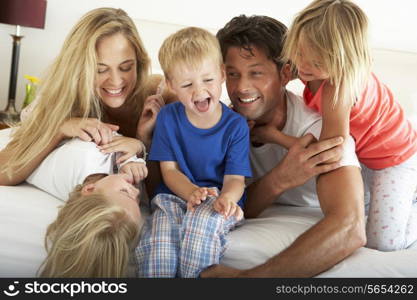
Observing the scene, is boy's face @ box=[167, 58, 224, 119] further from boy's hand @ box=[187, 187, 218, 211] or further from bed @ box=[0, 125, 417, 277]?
bed @ box=[0, 125, 417, 277]

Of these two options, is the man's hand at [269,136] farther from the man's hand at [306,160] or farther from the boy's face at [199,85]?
the boy's face at [199,85]

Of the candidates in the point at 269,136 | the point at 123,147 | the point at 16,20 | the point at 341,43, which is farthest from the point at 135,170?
the point at 16,20

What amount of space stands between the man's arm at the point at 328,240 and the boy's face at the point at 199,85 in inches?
18.7

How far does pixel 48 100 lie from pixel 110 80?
9.3 inches

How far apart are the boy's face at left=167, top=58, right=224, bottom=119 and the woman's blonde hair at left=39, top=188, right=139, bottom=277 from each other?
45 centimetres

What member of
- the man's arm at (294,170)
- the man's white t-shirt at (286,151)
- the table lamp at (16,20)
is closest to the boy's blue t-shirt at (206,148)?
the man's arm at (294,170)

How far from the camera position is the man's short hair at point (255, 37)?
221 centimetres

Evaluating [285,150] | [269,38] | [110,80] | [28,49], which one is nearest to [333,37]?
[269,38]

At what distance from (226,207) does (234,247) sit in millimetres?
140

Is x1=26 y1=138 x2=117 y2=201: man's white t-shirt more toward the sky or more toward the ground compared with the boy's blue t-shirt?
more toward the ground

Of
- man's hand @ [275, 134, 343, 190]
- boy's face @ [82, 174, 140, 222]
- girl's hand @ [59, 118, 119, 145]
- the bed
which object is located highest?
A: man's hand @ [275, 134, 343, 190]

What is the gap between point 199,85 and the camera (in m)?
1.94

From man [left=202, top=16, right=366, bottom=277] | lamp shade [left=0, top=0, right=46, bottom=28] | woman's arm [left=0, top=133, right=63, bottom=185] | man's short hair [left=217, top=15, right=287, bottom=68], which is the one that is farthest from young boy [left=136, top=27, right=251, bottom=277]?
lamp shade [left=0, top=0, right=46, bottom=28]

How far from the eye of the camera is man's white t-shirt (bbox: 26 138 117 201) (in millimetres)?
1982
